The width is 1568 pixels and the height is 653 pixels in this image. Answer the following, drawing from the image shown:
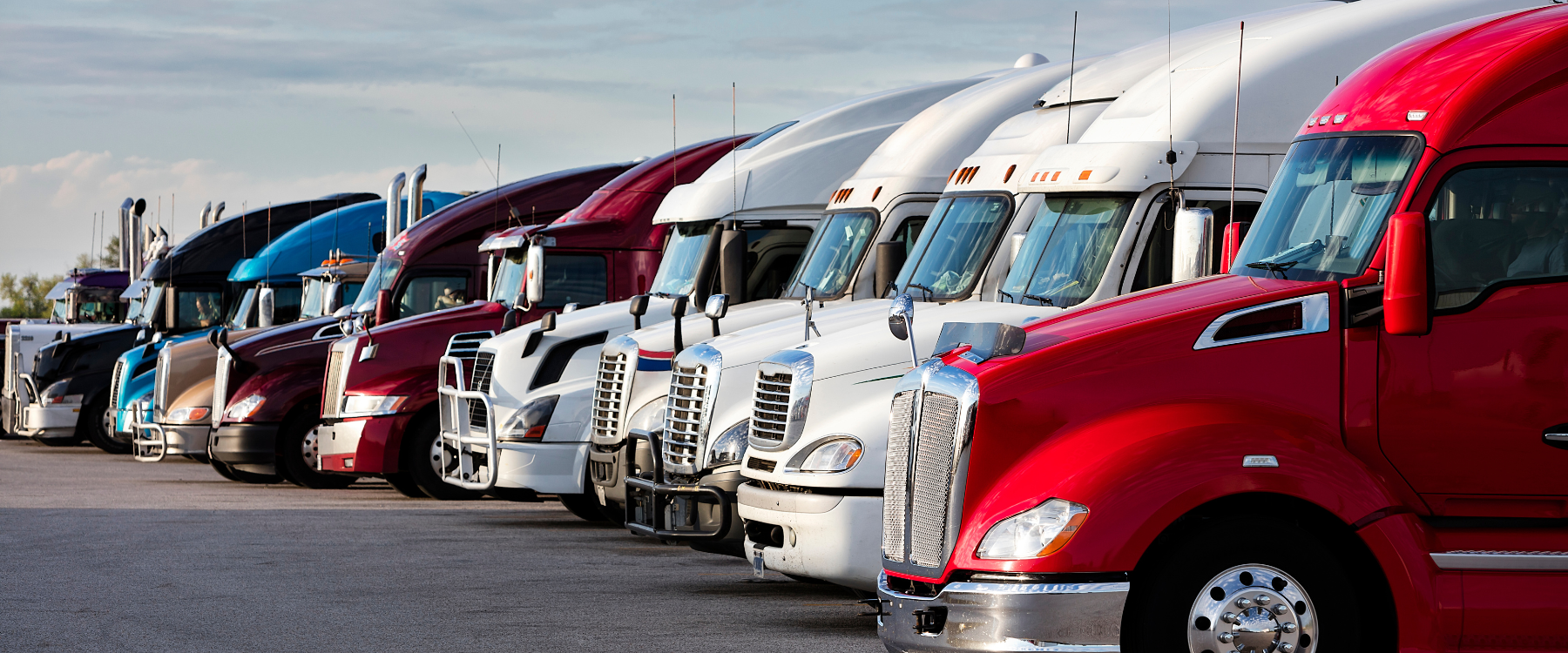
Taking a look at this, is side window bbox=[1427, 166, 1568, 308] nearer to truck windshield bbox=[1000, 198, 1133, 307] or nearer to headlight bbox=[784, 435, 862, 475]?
headlight bbox=[784, 435, 862, 475]

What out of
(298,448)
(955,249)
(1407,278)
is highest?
(955,249)

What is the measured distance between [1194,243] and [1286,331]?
2.21m

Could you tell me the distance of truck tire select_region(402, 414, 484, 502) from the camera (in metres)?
15.8

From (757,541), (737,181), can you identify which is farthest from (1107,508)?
(737,181)

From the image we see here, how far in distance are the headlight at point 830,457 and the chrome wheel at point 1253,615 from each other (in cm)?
248

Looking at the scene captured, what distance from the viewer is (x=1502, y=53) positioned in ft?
21.4

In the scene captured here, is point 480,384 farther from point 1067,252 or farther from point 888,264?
point 1067,252

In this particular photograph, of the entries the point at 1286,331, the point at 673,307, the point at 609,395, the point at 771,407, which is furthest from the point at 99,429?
the point at 1286,331

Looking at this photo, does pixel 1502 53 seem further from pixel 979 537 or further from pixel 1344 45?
pixel 1344 45

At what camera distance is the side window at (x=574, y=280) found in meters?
16.4

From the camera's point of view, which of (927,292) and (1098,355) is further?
(927,292)

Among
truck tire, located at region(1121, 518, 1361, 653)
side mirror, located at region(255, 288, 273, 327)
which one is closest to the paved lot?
truck tire, located at region(1121, 518, 1361, 653)

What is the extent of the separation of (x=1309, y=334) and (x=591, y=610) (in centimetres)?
469

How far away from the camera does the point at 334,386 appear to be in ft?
52.6
